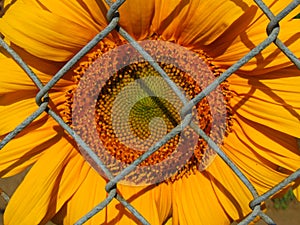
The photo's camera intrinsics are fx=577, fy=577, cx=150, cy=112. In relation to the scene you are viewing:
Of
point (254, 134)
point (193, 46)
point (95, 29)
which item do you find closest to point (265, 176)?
point (254, 134)

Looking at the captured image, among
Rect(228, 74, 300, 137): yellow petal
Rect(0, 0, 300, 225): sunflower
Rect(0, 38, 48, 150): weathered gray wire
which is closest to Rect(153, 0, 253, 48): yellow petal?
Rect(0, 0, 300, 225): sunflower

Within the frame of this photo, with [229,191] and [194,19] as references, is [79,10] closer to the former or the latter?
[194,19]

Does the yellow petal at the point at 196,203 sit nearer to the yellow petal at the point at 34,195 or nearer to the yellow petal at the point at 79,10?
the yellow petal at the point at 34,195

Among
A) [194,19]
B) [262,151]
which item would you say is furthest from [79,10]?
[262,151]

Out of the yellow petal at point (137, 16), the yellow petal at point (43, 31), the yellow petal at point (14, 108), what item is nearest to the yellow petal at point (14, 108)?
the yellow petal at point (14, 108)

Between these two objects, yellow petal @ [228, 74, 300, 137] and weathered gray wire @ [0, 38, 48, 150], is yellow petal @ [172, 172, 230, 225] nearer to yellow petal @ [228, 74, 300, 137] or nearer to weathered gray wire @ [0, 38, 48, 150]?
yellow petal @ [228, 74, 300, 137]

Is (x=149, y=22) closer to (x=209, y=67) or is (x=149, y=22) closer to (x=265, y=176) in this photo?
(x=209, y=67)

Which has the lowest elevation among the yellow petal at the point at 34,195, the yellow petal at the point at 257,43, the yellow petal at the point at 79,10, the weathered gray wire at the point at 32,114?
the yellow petal at the point at 257,43
